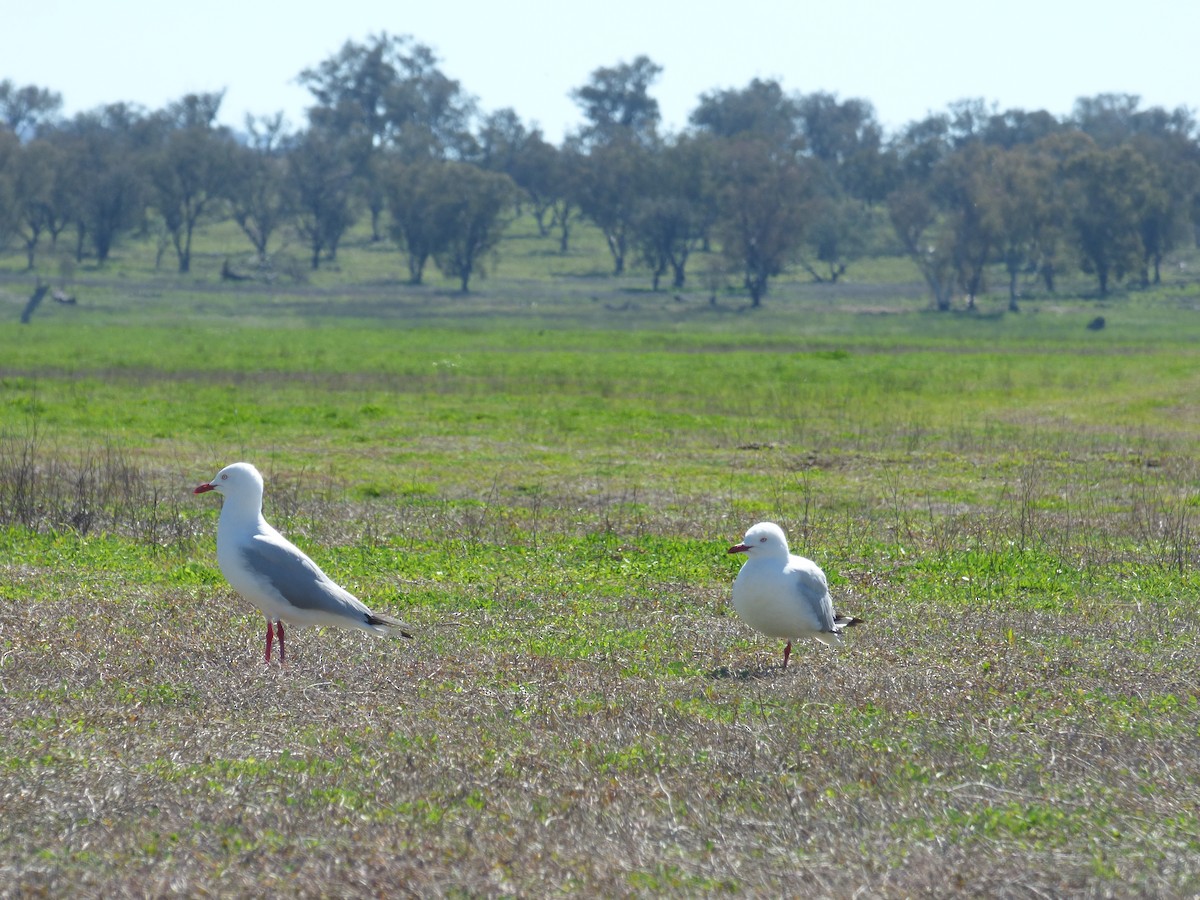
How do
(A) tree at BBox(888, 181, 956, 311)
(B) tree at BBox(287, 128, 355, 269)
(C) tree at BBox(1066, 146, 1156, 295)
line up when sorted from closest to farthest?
(A) tree at BBox(888, 181, 956, 311) → (C) tree at BBox(1066, 146, 1156, 295) → (B) tree at BBox(287, 128, 355, 269)

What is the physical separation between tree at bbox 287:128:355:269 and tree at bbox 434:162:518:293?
1170cm

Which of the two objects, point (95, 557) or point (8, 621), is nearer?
point (8, 621)

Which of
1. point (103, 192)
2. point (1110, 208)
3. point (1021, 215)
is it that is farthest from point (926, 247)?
point (103, 192)

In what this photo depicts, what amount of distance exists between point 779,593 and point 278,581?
3128 mm

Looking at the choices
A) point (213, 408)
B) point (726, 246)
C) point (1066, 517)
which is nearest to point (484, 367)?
point (213, 408)

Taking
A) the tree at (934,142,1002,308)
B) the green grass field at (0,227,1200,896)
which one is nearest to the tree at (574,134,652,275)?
the tree at (934,142,1002,308)

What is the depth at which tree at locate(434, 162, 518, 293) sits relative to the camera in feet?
301

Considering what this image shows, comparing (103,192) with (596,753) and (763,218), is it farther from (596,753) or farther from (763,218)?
(596,753)

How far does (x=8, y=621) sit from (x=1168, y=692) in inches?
295

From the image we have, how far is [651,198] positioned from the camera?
9906 cm

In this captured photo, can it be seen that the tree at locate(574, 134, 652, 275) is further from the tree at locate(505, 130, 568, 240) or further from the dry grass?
the dry grass

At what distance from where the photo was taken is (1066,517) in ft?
53.6

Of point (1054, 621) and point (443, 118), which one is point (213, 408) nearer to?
point (1054, 621)

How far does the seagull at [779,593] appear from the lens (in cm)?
955
